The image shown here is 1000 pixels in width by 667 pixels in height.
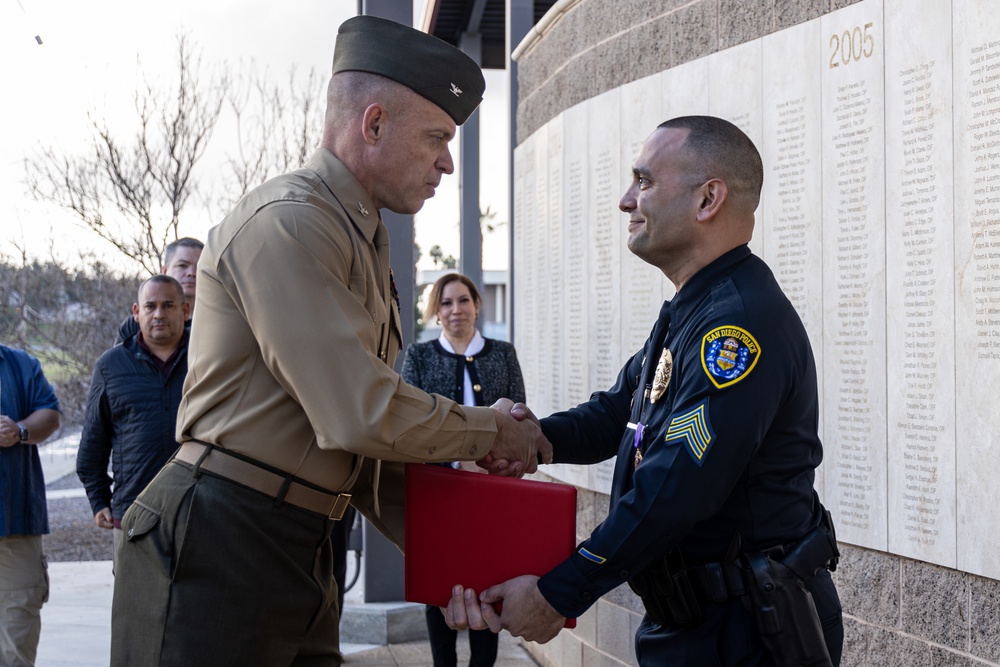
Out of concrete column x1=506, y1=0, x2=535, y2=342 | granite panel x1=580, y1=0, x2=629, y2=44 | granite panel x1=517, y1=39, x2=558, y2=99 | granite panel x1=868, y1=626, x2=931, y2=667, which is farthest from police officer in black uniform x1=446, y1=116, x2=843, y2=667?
concrete column x1=506, y1=0, x2=535, y2=342

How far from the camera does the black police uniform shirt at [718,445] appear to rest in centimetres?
209

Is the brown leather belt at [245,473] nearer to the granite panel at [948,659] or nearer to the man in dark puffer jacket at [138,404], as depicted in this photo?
the granite panel at [948,659]

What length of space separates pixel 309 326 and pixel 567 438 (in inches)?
42.1

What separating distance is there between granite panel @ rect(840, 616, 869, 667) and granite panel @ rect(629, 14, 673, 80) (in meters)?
2.53

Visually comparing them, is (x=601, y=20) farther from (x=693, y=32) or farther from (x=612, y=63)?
(x=693, y=32)

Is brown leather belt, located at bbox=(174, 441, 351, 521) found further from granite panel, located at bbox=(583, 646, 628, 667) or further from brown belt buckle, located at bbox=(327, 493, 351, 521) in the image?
granite panel, located at bbox=(583, 646, 628, 667)

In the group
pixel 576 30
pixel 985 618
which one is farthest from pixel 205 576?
pixel 576 30

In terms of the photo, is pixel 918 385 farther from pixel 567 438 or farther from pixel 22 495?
pixel 22 495

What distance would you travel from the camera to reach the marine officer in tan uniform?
81.0 inches

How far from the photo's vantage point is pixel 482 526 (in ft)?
7.88

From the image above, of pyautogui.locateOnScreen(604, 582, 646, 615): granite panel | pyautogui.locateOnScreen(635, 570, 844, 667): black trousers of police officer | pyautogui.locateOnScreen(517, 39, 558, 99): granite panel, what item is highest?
pyautogui.locateOnScreen(517, 39, 558, 99): granite panel

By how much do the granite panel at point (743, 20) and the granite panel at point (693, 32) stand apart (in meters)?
0.05

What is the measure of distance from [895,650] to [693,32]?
2637 mm

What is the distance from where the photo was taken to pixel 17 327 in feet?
36.3
